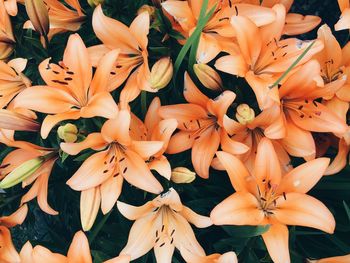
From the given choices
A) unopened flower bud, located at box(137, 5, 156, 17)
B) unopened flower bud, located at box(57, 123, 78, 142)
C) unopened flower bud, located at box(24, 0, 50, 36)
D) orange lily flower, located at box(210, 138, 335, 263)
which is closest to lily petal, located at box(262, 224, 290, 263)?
orange lily flower, located at box(210, 138, 335, 263)

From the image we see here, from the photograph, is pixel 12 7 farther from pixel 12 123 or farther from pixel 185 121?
pixel 185 121

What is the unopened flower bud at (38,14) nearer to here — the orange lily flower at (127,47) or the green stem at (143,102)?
the orange lily flower at (127,47)

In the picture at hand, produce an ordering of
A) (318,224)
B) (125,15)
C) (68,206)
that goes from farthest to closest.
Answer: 1. (68,206)
2. (125,15)
3. (318,224)

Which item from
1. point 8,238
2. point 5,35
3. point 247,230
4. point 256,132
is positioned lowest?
point 8,238

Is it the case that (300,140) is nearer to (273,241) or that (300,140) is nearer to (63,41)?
(273,241)

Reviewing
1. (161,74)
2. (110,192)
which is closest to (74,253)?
(110,192)

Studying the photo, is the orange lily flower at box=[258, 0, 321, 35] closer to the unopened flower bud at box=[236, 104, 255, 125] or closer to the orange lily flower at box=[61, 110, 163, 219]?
the unopened flower bud at box=[236, 104, 255, 125]

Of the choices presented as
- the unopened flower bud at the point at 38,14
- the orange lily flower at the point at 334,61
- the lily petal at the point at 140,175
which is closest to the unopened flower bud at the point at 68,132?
the lily petal at the point at 140,175

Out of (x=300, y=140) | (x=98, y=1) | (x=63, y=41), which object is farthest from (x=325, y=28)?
(x=63, y=41)
